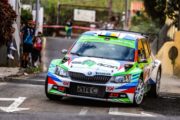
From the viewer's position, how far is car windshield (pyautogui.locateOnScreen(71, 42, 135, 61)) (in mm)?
13539

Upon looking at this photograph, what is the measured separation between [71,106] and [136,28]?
31607mm

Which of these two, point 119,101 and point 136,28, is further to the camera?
point 136,28

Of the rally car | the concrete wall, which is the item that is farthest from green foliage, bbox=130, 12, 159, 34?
the rally car

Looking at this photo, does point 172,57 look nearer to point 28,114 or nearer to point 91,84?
point 91,84

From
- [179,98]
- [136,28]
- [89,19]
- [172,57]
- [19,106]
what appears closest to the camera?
[19,106]

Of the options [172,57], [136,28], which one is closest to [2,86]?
[172,57]

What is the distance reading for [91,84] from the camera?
12.4 metres

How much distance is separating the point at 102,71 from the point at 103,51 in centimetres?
130

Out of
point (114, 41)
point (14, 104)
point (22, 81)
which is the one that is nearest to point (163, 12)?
point (22, 81)

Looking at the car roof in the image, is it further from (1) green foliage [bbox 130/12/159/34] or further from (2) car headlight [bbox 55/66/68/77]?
(1) green foliage [bbox 130/12/159/34]

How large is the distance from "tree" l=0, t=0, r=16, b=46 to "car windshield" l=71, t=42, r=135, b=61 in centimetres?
765

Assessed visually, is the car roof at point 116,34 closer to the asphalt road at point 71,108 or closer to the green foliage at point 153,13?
the asphalt road at point 71,108

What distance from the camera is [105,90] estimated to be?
12.5m

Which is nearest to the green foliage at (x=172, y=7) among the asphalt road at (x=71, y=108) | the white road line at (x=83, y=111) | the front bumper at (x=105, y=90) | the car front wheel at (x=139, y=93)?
the asphalt road at (x=71, y=108)
